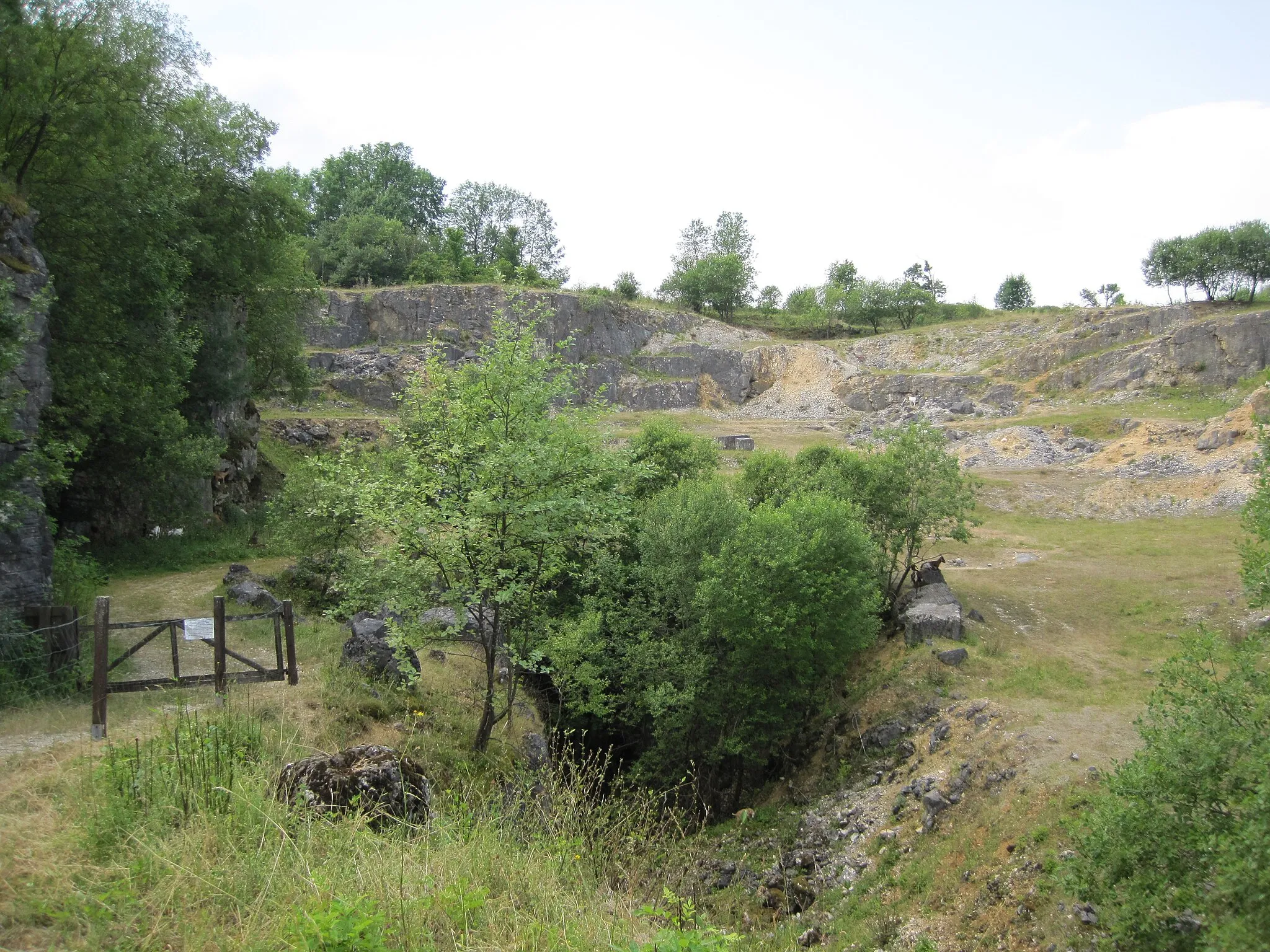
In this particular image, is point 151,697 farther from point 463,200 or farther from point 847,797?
point 463,200

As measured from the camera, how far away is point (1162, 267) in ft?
191

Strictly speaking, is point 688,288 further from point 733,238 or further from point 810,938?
point 810,938

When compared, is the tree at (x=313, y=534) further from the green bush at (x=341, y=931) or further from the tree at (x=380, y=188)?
the tree at (x=380, y=188)

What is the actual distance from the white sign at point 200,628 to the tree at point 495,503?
2.30m

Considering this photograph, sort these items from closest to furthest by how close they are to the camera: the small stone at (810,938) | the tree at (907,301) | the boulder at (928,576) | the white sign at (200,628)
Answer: the white sign at (200,628), the small stone at (810,938), the boulder at (928,576), the tree at (907,301)

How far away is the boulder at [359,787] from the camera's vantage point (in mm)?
6754

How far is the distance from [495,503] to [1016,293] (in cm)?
8301

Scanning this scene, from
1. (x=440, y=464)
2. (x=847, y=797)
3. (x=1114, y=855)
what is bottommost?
(x=847, y=797)

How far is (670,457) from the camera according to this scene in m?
26.3

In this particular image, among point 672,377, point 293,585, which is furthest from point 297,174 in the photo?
point 293,585

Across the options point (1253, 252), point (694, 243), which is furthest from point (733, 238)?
point (1253, 252)

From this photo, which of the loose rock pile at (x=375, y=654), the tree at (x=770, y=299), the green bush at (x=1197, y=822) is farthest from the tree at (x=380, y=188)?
the green bush at (x=1197, y=822)

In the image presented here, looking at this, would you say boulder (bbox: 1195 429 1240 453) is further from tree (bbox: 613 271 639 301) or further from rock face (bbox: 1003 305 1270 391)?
tree (bbox: 613 271 639 301)

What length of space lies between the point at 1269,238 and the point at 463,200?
65.0 meters
